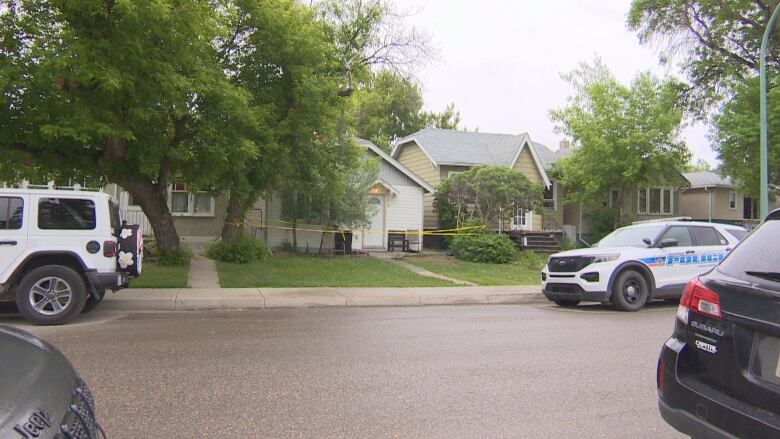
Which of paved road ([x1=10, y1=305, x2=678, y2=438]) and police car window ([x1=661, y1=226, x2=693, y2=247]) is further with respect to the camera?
police car window ([x1=661, y1=226, x2=693, y2=247])

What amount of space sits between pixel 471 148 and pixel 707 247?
1844cm

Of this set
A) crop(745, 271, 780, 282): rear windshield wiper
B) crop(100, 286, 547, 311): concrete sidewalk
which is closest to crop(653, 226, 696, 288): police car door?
crop(100, 286, 547, 311): concrete sidewalk

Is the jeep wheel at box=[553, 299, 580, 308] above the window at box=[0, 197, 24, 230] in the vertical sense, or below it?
below

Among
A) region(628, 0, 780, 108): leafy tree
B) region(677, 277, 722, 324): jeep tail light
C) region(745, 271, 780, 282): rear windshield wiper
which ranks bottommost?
region(677, 277, 722, 324): jeep tail light

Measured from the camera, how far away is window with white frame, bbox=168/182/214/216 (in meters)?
20.2

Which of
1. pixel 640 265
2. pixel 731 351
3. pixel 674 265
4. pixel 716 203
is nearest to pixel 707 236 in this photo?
pixel 674 265

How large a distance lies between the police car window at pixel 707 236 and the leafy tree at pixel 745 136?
523 inches

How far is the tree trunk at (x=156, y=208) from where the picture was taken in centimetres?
1370

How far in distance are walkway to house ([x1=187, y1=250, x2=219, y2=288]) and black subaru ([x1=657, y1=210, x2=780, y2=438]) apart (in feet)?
33.9

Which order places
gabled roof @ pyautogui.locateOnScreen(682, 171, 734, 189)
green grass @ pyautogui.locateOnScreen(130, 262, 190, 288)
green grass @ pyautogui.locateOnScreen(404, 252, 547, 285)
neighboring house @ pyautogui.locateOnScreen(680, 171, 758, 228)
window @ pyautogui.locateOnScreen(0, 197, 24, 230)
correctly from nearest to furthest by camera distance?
window @ pyautogui.locateOnScreen(0, 197, 24, 230)
green grass @ pyautogui.locateOnScreen(130, 262, 190, 288)
green grass @ pyautogui.locateOnScreen(404, 252, 547, 285)
gabled roof @ pyautogui.locateOnScreen(682, 171, 734, 189)
neighboring house @ pyautogui.locateOnScreen(680, 171, 758, 228)

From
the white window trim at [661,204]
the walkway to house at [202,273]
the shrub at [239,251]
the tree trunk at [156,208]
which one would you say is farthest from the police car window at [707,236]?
the white window trim at [661,204]

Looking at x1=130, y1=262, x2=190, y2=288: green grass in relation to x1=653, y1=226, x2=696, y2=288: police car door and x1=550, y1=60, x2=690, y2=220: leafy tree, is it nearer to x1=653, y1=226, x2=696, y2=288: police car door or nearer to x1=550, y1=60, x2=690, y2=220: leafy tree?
x1=653, y1=226, x2=696, y2=288: police car door

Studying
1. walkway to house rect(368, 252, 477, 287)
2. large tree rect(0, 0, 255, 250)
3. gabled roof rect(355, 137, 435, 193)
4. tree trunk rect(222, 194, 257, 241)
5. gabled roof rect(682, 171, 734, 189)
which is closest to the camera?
large tree rect(0, 0, 255, 250)

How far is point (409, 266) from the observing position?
699 inches
